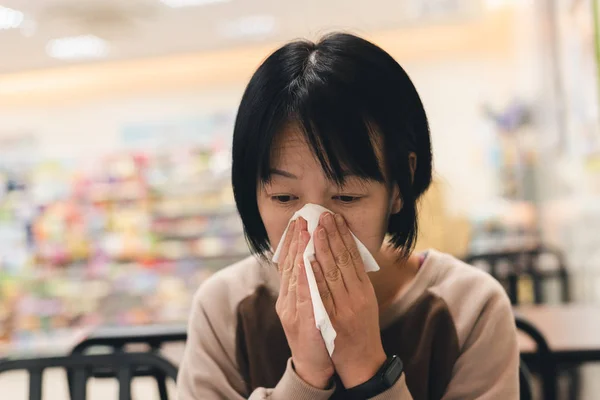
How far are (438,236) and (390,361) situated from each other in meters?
2.89

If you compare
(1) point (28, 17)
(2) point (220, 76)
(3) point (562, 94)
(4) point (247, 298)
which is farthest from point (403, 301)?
(2) point (220, 76)

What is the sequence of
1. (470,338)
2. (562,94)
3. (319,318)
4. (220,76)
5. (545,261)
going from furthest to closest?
1. (220,76)
2. (545,261)
3. (562,94)
4. (470,338)
5. (319,318)

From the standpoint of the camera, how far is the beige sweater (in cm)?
91

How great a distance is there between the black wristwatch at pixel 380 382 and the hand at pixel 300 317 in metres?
0.05

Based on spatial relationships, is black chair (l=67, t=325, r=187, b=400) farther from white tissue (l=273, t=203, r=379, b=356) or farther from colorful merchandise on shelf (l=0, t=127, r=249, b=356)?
colorful merchandise on shelf (l=0, t=127, r=249, b=356)

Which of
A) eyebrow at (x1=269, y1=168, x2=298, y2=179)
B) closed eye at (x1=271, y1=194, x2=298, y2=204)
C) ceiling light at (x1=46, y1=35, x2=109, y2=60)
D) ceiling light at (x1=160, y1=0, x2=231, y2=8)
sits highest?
ceiling light at (x1=160, y1=0, x2=231, y2=8)

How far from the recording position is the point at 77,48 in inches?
232

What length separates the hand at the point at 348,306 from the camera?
0.83 metres

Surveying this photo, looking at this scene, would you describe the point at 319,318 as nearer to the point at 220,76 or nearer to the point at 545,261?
the point at 545,261

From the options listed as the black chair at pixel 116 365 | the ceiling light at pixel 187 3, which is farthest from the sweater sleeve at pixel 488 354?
the ceiling light at pixel 187 3

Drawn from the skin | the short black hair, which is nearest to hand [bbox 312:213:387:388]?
the skin

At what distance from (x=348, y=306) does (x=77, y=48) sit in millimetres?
5783

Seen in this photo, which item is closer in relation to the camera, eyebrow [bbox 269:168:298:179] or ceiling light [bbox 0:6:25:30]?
eyebrow [bbox 269:168:298:179]

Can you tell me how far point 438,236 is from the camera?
3.63 m
